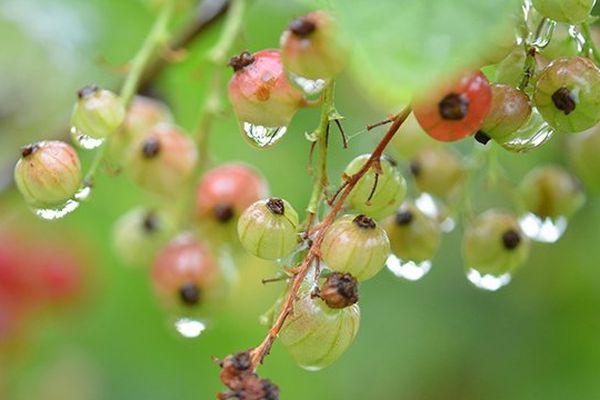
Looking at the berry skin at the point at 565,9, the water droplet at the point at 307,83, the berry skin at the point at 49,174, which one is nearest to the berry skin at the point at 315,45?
the water droplet at the point at 307,83

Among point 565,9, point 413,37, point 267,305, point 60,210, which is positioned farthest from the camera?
point 267,305

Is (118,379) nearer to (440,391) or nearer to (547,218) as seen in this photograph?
(440,391)

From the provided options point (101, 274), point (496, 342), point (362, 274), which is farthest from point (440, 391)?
point (362, 274)

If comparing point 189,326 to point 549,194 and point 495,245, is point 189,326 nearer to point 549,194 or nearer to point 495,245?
point 495,245

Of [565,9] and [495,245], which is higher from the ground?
[565,9]

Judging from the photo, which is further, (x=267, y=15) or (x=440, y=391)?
(x=440, y=391)

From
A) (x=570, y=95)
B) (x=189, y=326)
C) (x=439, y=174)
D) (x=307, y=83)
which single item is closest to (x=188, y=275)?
(x=189, y=326)
